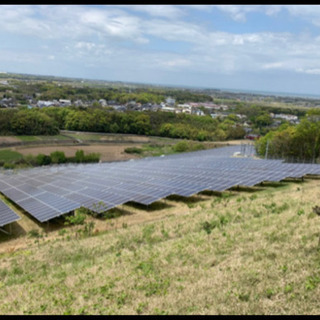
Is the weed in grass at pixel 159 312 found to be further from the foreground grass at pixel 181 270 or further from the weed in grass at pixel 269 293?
the weed in grass at pixel 269 293

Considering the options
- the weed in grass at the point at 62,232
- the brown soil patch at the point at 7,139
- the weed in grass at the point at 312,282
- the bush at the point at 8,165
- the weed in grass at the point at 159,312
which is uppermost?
the weed in grass at the point at 312,282

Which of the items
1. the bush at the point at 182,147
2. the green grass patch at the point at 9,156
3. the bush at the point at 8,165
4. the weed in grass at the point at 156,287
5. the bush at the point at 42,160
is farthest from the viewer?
the bush at the point at 182,147

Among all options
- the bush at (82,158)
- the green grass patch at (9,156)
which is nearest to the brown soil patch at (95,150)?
the green grass patch at (9,156)

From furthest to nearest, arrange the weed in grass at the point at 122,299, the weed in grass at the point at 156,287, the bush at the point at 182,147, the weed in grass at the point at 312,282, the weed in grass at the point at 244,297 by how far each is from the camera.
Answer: the bush at the point at 182,147 → the weed in grass at the point at 156,287 → the weed in grass at the point at 122,299 → the weed in grass at the point at 312,282 → the weed in grass at the point at 244,297

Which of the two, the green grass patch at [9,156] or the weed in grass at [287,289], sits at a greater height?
the weed in grass at [287,289]

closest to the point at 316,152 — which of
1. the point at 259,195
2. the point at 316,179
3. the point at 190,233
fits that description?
the point at 316,179

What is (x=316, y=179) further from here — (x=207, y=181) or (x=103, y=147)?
(x=103, y=147)

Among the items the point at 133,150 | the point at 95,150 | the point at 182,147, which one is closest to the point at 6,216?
the point at 133,150

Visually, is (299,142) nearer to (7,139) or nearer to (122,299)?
(122,299)

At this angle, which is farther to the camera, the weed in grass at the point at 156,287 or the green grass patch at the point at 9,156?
the green grass patch at the point at 9,156
